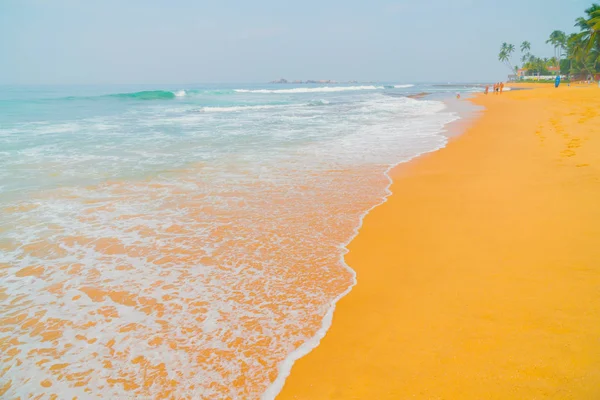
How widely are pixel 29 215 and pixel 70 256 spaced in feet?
6.65

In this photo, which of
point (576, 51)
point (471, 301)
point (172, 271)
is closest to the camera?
point (471, 301)

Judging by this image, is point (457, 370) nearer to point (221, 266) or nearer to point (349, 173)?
point (221, 266)

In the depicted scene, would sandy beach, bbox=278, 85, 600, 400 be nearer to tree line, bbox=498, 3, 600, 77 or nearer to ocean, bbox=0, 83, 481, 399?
ocean, bbox=0, 83, 481, 399

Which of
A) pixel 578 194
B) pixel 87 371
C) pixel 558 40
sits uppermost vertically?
pixel 558 40

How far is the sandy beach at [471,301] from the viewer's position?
2.39 meters

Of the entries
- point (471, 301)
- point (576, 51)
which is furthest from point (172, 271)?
point (576, 51)

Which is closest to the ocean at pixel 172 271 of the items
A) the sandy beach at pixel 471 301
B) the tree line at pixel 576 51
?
the sandy beach at pixel 471 301

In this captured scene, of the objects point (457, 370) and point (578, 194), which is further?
point (578, 194)

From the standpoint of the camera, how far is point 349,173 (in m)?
7.98

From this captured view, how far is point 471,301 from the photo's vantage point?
10.6ft

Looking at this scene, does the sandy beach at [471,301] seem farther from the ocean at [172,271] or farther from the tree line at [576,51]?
the tree line at [576,51]

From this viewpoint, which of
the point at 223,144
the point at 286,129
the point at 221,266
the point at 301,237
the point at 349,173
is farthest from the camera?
the point at 286,129

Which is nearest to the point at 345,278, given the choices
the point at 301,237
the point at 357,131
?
the point at 301,237

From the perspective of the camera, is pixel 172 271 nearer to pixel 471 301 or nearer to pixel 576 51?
pixel 471 301
